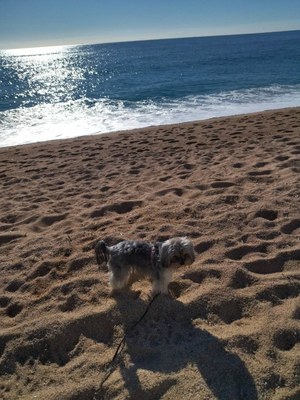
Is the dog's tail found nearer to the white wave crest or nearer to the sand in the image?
the sand

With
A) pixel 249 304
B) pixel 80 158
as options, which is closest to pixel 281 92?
pixel 80 158

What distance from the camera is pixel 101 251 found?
4227mm

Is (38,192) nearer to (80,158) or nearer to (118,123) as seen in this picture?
(80,158)

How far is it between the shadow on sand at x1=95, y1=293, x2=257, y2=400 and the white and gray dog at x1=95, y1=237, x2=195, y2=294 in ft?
0.76

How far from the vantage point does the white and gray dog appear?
3.73 meters

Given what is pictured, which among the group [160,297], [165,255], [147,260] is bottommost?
[160,297]

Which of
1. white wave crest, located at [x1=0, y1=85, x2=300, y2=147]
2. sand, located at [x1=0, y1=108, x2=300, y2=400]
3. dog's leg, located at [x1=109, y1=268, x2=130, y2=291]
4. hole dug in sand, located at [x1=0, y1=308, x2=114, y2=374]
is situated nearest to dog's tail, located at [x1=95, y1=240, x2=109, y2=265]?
dog's leg, located at [x1=109, y1=268, x2=130, y2=291]

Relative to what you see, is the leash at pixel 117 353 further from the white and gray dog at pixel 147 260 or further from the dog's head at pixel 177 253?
the dog's head at pixel 177 253

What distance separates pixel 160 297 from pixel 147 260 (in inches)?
Answer: 18.1

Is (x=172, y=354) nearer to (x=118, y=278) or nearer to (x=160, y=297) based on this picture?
(x=160, y=297)

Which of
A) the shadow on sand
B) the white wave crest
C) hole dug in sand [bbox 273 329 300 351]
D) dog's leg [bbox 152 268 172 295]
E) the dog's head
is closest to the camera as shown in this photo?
the shadow on sand

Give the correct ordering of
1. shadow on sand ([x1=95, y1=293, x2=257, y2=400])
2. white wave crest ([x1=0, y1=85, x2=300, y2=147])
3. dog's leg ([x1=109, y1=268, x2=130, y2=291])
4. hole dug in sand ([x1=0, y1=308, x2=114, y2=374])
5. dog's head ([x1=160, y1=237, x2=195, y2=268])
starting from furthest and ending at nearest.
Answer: white wave crest ([x1=0, y1=85, x2=300, y2=147]) → dog's leg ([x1=109, y1=268, x2=130, y2=291]) → dog's head ([x1=160, y1=237, x2=195, y2=268]) → hole dug in sand ([x1=0, y1=308, x2=114, y2=374]) → shadow on sand ([x1=95, y1=293, x2=257, y2=400])

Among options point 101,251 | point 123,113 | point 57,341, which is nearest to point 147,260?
point 101,251

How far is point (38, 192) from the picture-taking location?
297 inches
